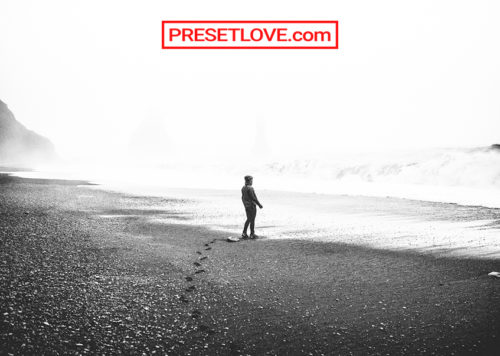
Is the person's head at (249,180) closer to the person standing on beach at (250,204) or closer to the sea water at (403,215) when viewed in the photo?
the person standing on beach at (250,204)

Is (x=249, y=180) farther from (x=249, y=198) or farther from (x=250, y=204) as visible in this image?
(x=250, y=204)

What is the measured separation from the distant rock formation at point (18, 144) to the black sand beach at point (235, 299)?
119702 mm

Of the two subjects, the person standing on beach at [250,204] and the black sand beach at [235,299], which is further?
the person standing on beach at [250,204]

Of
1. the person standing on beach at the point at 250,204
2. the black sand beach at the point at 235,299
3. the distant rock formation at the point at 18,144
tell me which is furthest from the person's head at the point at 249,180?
the distant rock formation at the point at 18,144

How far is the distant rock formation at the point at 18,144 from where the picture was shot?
11938 cm

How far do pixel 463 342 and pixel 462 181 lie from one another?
1311 inches

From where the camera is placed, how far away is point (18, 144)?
130m

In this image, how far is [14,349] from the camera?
13.7 ft

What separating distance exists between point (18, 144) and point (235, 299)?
15312cm

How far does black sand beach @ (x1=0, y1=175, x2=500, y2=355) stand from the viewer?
4645mm

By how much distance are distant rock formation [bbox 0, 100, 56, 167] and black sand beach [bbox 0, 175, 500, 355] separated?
4713 inches

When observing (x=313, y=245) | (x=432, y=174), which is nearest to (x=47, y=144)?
(x=432, y=174)

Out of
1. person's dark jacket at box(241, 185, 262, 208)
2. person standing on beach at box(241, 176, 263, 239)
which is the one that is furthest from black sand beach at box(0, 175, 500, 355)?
person's dark jacket at box(241, 185, 262, 208)

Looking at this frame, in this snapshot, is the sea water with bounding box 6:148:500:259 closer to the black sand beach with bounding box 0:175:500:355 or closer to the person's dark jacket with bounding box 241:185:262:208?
the person's dark jacket with bounding box 241:185:262:208
